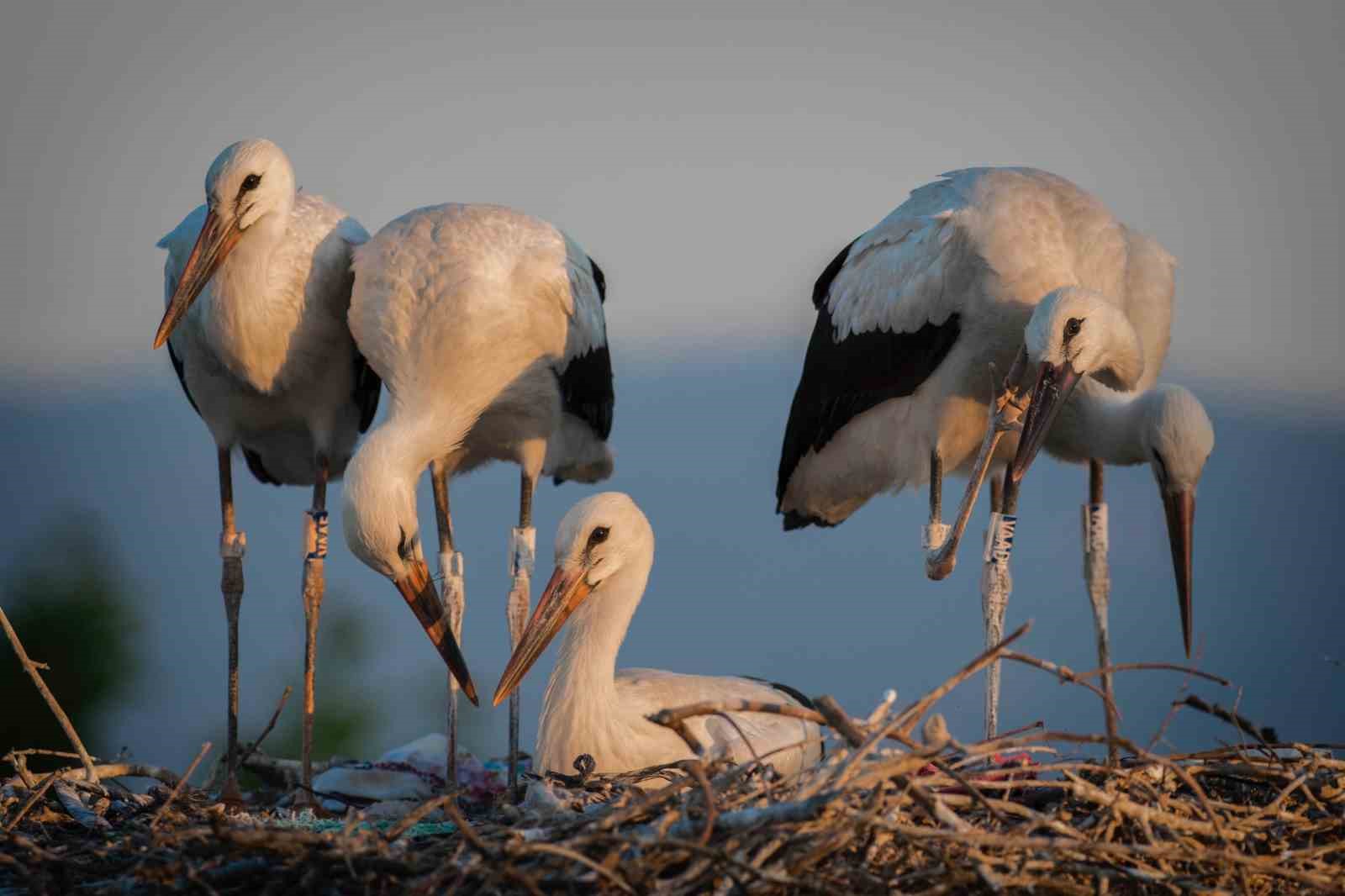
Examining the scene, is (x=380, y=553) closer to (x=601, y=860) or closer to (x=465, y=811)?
(x=465, y=811)

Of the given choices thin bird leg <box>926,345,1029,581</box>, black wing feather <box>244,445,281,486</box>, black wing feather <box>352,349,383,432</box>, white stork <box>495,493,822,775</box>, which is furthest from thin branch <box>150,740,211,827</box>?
black wing feather <box>244,445,281,486</box>

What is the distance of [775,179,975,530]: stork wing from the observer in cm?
510

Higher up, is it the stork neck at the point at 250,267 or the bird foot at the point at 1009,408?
the stork neck at the point at 250,267

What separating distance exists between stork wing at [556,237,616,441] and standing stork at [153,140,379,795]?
0.72 meters

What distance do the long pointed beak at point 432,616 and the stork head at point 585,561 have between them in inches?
14.6

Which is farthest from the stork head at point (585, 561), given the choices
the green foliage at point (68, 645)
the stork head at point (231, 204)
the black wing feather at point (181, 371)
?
the green foliage at point (68, 645)

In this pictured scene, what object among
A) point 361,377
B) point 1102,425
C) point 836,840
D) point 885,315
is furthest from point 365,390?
point 836,840

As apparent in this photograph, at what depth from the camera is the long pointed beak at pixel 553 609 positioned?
13.9 ft

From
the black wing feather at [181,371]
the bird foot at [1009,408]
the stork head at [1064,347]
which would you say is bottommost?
the black wing feather at [181,371]

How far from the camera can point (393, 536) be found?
4480 millimetres

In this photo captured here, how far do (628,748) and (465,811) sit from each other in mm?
730

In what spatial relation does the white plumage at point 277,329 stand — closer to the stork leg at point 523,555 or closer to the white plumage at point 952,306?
the stork leg at point 523,555

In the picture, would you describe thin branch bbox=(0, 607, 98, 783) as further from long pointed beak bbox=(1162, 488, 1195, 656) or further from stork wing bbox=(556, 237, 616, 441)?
long pointed beak bbox=(1162, 488, 1195, 656)

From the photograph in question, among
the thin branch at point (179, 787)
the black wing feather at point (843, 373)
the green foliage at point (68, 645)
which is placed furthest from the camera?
the green foliage at point (68, 645)
